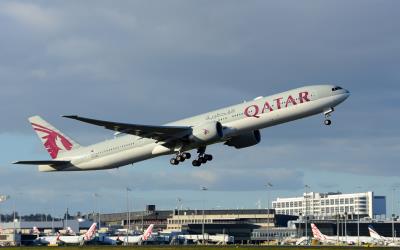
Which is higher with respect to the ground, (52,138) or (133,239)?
(52,138)

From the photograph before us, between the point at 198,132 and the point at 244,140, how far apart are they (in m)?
8.92

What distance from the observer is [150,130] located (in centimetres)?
8481

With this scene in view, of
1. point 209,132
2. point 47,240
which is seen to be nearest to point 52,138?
point 209,132

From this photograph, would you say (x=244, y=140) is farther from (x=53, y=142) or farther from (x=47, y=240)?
(x=47, y=240)

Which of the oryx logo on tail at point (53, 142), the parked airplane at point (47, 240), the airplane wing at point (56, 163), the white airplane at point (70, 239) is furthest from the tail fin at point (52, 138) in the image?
the parked airplane at point (47, 240)

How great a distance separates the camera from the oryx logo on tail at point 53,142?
99625mm

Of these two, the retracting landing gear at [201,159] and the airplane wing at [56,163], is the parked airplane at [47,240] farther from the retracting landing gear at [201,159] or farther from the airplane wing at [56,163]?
the retracting landing gear at [201,159]

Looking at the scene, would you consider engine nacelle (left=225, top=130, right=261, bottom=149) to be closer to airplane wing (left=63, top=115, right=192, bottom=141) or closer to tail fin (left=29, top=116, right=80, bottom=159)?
airplane wing (left=63, top=115, right=192, bottom=141)

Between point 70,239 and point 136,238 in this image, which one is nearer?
point 70,239

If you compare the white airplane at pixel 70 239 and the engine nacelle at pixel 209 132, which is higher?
the engine nacelle at pixel 209 132

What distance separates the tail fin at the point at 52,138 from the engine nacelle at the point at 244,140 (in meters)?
20.7

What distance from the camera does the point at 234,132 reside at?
3287 inches

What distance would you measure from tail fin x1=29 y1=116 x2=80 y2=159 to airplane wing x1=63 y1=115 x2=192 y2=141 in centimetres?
1445

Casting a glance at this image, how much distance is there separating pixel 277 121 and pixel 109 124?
18471mm
